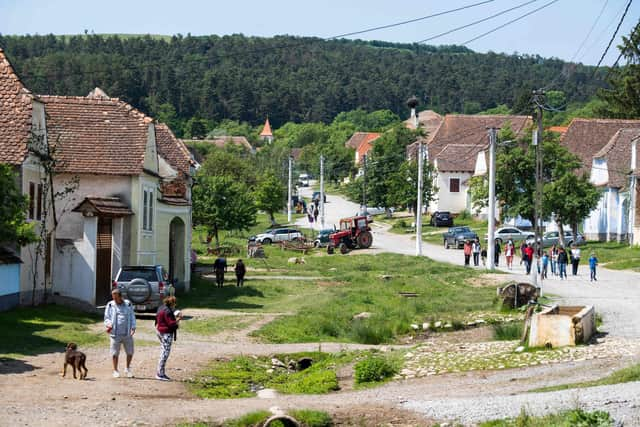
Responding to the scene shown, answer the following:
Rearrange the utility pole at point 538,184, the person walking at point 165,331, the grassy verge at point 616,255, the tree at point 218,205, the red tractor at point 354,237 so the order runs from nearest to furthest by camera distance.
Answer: the person walking at point 165,331 → the utility pole at point 538,184 → the grassy verge at point 616,255 → the red tractor at point 354,237 → the tree at point 218,205

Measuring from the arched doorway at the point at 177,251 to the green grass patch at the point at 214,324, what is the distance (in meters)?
10.5

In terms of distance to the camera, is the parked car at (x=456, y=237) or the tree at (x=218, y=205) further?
the tree at (x=218, y=205)

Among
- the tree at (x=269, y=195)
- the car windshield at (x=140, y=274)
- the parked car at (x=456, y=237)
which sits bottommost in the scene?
the car windshield at (x=140, y=274)

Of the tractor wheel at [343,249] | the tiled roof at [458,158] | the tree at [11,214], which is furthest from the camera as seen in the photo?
the tiled roof at [458,158]

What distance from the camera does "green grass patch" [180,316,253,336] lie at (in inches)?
1194

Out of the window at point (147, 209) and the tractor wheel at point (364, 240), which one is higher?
the window at point (147, 209)

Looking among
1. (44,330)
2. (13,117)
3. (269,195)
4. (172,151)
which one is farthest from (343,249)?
(44,330)

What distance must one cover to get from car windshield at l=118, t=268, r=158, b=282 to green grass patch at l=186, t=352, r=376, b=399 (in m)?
7.29

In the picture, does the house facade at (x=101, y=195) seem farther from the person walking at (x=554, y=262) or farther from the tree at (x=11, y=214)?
the person walking at (x=554, y=262)

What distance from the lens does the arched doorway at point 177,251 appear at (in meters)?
43.8

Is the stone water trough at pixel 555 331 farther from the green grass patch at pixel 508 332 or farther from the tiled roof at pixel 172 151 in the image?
the tiled roof at pixel 172 151

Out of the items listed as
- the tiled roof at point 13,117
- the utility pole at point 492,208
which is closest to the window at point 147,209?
the tiled roof at point 13,117

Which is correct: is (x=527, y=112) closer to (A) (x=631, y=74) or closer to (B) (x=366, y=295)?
(A) (x=631, y=74)

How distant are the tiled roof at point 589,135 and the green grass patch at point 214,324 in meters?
50.5
